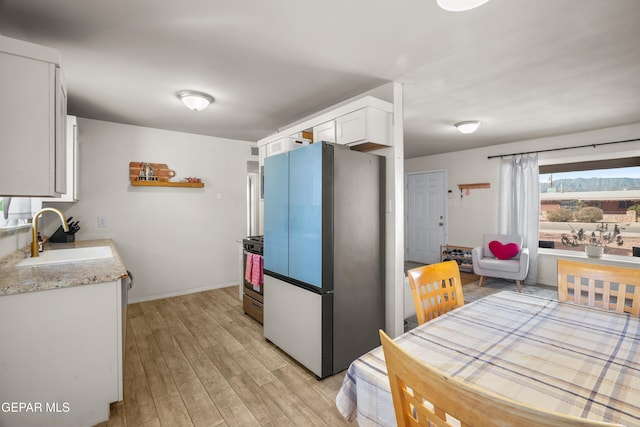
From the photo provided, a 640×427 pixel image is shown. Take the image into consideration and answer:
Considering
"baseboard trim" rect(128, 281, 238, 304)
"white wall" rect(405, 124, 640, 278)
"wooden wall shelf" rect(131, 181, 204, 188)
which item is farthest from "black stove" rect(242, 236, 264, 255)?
"white wall" rect(405, 124, 640, 278)

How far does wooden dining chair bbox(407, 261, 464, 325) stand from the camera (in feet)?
4.85

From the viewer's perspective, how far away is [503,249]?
476 cm

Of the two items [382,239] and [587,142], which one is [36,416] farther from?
[587,142]

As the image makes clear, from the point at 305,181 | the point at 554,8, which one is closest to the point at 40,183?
the point at 305,181

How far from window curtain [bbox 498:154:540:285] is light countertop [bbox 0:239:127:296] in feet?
18.3

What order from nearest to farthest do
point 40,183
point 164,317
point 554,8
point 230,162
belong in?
point 40,183 → point 554,8 → point 164,317 → point 230,162

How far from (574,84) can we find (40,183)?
4.10 m

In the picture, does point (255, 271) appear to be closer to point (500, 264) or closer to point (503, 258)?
point (500, 264)

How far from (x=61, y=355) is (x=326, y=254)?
63.9 inches

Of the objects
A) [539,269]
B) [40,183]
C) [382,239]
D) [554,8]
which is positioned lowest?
[539,269]

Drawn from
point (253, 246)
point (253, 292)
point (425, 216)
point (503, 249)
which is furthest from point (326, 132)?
point (425, 216)

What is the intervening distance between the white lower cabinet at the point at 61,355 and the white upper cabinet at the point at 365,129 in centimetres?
200

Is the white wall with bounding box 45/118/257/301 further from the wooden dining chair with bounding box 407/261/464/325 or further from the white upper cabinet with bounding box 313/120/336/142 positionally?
the wooden dining chair with bounding box 407/261/464/325

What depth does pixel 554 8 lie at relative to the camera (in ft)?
5.51
